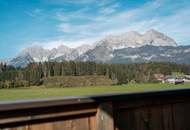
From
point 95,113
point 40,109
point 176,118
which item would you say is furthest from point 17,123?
point 176,118

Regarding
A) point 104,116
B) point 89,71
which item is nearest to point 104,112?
point 104,116

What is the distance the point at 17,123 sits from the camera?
1.74 metres

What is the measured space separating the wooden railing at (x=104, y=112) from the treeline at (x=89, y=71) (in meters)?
79.5

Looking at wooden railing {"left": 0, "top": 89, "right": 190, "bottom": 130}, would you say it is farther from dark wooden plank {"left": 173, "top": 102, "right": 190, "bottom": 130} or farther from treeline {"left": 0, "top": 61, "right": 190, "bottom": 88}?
treeline {"left": 0, "top": 61, "right": 190, "bottom": 88}

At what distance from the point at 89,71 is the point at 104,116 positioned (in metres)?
91.5

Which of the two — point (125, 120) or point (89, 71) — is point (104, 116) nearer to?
point (125, 120)

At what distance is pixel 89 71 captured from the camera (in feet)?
307

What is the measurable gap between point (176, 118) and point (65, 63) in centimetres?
9417

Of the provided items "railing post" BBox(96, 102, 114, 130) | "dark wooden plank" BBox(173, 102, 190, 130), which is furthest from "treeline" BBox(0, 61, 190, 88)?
"railing post" BBox(96, 102, 114, 130)

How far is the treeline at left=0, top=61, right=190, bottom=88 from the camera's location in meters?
83.8

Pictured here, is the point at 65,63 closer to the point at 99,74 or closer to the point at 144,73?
the point at 99,74

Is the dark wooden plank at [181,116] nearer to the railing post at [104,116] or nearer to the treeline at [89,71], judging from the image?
the railing post at [104,116]

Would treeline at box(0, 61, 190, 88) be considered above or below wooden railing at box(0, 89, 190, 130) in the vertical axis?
below

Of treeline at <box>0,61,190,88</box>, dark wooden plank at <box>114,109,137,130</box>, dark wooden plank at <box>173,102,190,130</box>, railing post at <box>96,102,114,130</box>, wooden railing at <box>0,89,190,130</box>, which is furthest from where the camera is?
treeline at <box>0,61,190,88</box>
